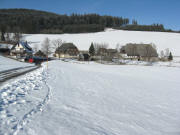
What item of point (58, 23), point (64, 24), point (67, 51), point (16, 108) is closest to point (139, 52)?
point (67, 51)

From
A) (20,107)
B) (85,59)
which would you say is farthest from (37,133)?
(85,59)

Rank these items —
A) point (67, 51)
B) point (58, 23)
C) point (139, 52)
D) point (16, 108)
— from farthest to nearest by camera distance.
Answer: point (58, 23) → point (139, 52) → point (67, 51) → point (16, 108)

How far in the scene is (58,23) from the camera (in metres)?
141

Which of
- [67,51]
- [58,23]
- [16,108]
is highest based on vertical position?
[58,23]

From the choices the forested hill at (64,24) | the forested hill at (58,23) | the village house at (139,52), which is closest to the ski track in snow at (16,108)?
the village house at (139,52)

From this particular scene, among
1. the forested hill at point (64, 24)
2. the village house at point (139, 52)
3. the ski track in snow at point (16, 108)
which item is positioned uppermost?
the forested hill at point (64, 24)

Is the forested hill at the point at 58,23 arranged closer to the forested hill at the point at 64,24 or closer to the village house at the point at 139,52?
the forested hill at the point at 64,24

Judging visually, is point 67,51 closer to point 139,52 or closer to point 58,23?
point 139,52

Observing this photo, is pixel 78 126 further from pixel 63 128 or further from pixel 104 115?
pixel 104 115

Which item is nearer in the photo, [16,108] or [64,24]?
[16,108]

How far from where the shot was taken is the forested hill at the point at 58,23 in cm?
12251

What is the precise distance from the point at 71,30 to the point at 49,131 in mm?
125440

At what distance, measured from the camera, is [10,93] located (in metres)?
7.80

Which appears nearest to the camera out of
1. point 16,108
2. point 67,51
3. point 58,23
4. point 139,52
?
point 16,108
